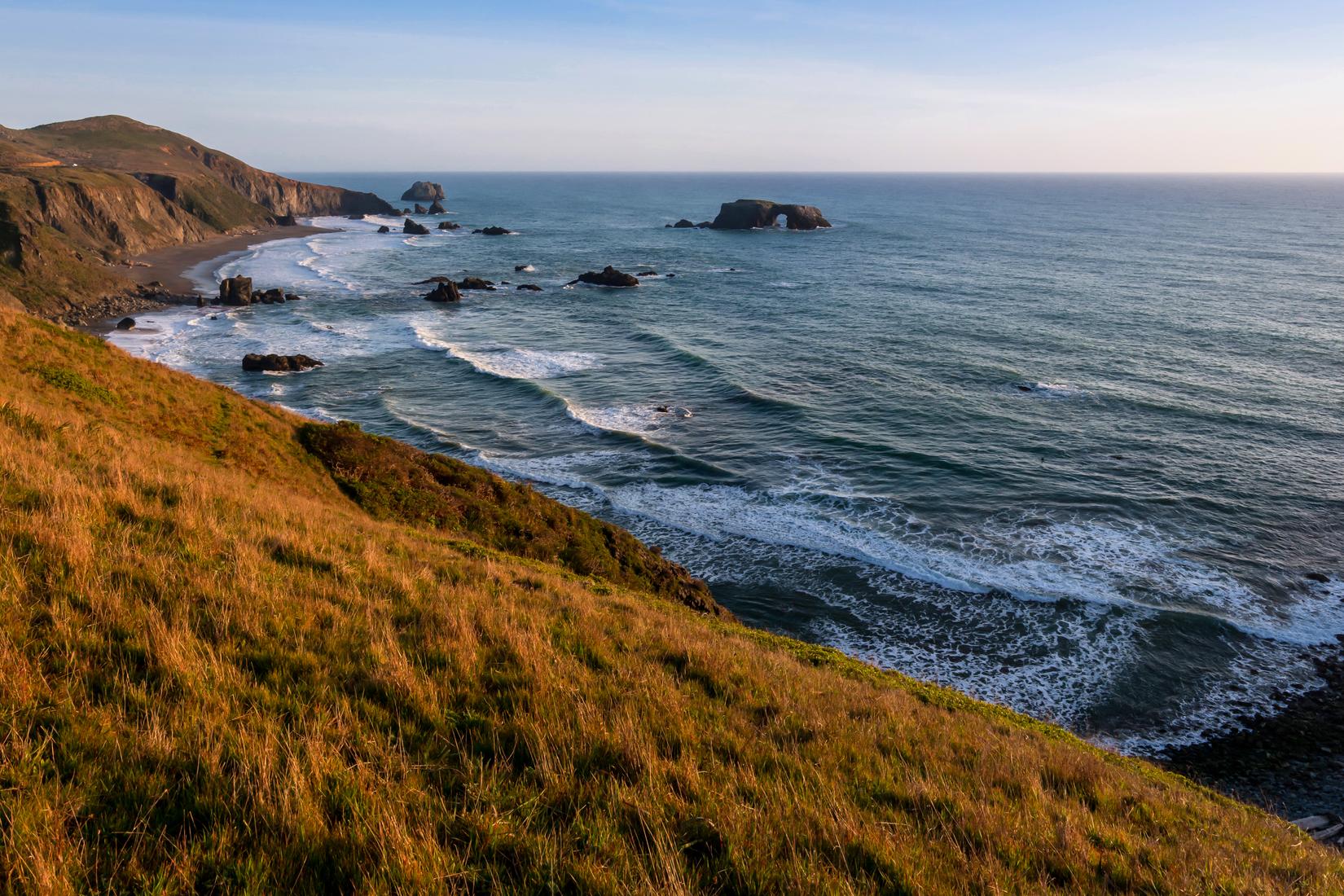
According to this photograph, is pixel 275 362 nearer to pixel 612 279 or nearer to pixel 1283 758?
pixel 612 279

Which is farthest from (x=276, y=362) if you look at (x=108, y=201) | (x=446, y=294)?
(x=108, y=201)

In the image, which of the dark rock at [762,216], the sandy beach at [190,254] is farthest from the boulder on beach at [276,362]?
the dark rock at [762,216]

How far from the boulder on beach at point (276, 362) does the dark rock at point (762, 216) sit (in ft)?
359

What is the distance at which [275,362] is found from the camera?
167ft

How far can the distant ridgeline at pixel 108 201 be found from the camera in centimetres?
6450

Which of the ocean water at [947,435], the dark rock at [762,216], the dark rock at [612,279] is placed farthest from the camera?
the dark rock at [762,216]

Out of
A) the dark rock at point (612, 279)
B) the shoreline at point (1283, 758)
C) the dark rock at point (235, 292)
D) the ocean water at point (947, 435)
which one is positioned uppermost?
the dark rock at point (612, 279)

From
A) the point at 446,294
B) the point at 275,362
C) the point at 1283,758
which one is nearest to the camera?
the point at 1283,758

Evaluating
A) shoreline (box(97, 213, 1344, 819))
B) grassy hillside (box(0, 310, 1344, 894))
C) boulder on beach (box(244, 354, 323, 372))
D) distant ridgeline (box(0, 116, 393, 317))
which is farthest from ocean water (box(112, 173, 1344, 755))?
grassy hillside (box(0, 310, 1344, 894))

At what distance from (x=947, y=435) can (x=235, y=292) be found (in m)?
68.4

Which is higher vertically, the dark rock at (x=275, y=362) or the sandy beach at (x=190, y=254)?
the sandy beach at (x=190, y=254)

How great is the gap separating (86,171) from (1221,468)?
131523 millimetres

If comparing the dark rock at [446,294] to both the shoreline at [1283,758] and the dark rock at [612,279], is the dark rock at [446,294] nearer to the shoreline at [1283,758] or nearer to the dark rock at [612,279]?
the dark rock at [612,279]

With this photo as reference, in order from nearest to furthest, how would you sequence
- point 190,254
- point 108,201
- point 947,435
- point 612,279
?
point 947,435 → point 612,279 → point 108,201 → point 190,254
